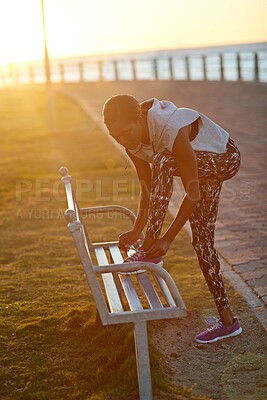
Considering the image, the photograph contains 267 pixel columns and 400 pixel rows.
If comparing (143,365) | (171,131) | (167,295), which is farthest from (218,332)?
(171,131)

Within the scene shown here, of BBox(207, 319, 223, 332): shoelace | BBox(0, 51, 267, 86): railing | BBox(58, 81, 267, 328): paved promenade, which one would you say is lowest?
BBox(0, 51, 267, 86): railing

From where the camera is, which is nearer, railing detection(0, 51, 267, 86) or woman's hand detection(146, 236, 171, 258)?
woman's hand detection(146, 236, 171, 258)

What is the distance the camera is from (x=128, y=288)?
4602 mm

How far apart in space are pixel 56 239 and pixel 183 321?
3.17 metres

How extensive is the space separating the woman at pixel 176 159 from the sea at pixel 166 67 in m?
23.7

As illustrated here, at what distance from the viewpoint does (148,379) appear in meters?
4.04

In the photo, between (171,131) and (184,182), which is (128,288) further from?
(171,131)

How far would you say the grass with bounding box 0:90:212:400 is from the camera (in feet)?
14.5

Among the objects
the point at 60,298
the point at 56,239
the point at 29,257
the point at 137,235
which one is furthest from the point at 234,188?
the point at 137,235

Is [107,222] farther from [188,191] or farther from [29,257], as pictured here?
[188,191]

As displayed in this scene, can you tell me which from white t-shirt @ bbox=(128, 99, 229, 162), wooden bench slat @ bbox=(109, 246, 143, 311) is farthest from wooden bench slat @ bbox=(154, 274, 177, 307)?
white t-shirt @ bbox=(128, 99, 229, 162)

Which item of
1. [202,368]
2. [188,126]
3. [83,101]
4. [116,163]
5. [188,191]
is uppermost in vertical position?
[188,126]

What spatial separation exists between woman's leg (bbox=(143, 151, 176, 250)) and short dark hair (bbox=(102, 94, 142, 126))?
0.92ft

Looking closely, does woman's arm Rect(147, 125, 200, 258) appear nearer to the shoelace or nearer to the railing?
the shoelace
